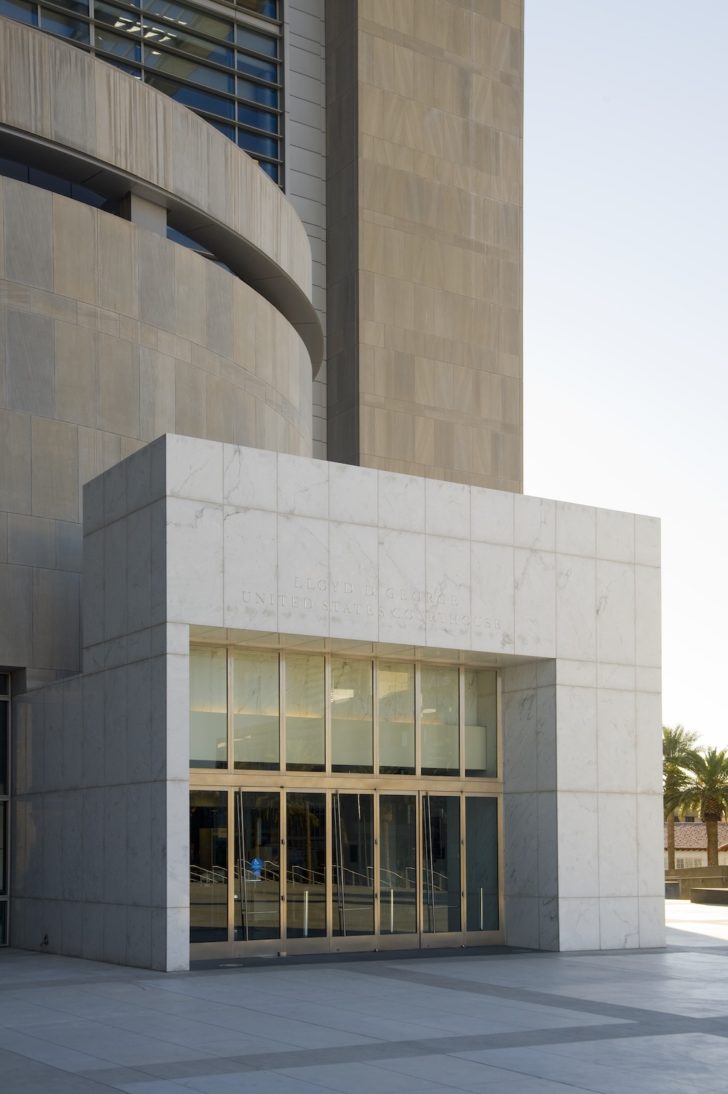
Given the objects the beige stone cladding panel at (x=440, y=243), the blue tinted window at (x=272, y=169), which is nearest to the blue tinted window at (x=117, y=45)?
the blue tinted window at (x=272, y=169)

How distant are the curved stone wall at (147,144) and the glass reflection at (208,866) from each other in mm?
13279

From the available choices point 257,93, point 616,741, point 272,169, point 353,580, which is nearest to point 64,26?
point 257,93

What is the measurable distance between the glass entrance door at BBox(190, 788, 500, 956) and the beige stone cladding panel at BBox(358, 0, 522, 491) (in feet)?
67.4

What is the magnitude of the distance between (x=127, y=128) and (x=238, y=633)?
12.3m

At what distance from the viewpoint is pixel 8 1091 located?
33.8 ft

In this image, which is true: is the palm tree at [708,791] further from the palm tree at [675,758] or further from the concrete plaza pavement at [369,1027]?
the concrete plaza pavement at [369,1027]

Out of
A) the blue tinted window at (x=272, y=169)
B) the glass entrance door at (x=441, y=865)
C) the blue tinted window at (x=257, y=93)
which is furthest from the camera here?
the blue tinted window at (x=272, y=169)

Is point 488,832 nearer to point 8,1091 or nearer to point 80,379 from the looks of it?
point 80,379

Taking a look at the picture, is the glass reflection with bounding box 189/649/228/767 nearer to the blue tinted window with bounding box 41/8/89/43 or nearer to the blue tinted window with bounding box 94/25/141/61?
the blue tinted window with bounding box 41/8/89/43

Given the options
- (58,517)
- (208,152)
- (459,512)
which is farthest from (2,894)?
(208,152)

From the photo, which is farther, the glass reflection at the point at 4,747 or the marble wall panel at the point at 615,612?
the glass reflection at the point at 4,747

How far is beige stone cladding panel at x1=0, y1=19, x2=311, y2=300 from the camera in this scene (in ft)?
84.7

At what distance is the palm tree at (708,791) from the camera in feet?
184

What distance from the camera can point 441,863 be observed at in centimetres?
2286
